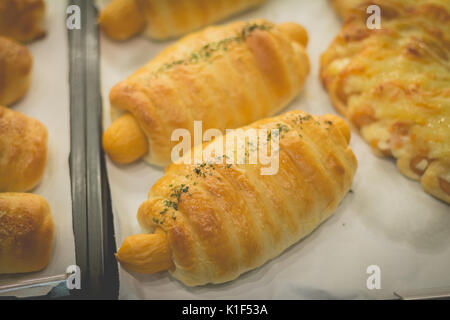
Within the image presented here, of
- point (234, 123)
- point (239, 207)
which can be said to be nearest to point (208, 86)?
point (234, 123)

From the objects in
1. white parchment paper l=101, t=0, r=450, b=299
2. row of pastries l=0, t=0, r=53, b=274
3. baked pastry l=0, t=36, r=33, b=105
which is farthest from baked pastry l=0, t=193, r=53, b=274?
baked pastry l=0, t=36, r=33, b=105

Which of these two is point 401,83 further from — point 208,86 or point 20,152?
point 20,152

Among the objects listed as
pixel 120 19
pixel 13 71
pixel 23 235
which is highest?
pixel 120 19

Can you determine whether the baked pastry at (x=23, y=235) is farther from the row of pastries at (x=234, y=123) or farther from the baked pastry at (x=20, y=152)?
the baked pastry at (x=20, y=152)

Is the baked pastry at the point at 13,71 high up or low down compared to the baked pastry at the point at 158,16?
down

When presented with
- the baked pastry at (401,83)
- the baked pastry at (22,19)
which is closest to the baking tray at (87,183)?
the baked pastry at (22,19)

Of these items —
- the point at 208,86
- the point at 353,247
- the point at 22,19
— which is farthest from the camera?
the point at 22,19
